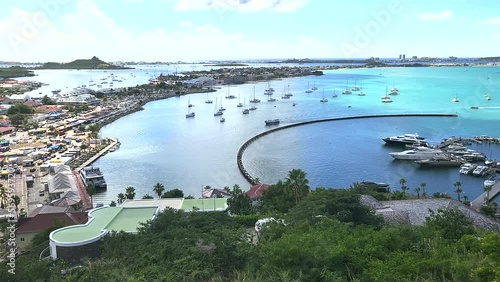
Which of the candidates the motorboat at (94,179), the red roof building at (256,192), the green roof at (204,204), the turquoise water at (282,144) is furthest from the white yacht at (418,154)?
the motorboat at (94,179)

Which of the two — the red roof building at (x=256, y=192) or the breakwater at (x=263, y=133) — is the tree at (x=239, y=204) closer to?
the red roof building at (x=256, y=192)

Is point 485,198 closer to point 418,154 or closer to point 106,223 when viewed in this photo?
point 418,154

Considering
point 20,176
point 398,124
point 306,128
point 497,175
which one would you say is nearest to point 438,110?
point 398,124

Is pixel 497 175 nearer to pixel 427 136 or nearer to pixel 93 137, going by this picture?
pixel 427 136

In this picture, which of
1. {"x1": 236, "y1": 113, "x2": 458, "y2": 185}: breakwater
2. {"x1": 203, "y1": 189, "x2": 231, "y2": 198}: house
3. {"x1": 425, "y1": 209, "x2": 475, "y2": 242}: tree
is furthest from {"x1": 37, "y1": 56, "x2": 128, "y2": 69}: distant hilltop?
{"x1": 425, "y1": 209, "x2": 475, "y2": 242}: tree

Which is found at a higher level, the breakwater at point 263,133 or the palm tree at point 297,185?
the palm tree at point 297,185

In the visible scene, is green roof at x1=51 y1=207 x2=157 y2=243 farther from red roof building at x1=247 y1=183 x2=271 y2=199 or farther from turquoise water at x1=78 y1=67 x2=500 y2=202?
turquoise water at x1=78 y1=67 x2=500 y2=202

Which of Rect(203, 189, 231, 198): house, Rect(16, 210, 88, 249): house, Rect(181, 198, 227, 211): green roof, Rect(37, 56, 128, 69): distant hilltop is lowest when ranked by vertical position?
Rect(203, 189, 231, 198): house
